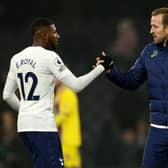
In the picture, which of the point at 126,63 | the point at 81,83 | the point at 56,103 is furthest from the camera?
the point at 126,63

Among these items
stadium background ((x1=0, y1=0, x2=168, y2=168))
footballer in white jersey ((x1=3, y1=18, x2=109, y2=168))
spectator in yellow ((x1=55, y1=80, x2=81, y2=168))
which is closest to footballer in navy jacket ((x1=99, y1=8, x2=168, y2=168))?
footballer in white jersey ((x1=3, y1=18, x2=109, y2=168))

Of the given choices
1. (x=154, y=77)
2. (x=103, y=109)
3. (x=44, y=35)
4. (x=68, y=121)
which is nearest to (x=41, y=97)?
(x=44, y=35)

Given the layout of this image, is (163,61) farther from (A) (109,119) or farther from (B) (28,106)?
(A) (109,119)

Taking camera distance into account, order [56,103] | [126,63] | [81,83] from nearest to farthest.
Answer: [81,83] → [56,103] → [126,63]

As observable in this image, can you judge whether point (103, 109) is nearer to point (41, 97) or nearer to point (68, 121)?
point (68, 121)

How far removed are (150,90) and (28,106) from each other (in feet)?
3.64

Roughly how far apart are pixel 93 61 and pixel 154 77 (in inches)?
195

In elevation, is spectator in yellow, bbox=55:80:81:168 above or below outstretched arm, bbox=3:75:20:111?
below

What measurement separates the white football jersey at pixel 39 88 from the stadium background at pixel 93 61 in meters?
4.86

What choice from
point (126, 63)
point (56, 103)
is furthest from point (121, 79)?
point (126, 63)

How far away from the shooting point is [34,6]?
14.7 m

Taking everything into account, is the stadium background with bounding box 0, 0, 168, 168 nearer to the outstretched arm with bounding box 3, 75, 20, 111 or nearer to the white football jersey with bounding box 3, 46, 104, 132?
the outstretched arm with bounding box 3, 75, 20, 111

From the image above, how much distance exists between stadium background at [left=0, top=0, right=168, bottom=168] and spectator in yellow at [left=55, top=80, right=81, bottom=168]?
134 cm

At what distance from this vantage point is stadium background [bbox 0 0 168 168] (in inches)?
559
